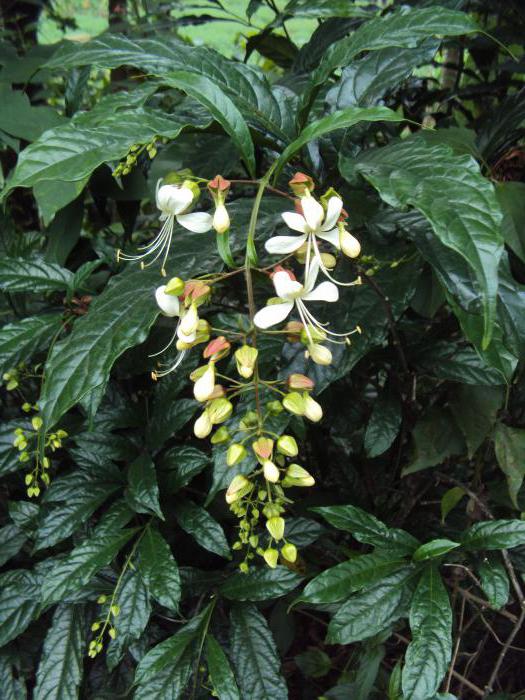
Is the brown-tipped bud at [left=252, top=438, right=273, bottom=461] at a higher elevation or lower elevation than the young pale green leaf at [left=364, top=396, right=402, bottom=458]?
higher

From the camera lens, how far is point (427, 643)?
84 cm

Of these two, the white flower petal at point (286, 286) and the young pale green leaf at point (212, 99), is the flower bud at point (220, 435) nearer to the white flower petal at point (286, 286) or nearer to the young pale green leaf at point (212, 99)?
the white flower petal at point (286, 286)

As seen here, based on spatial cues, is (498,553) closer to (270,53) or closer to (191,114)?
(191,114)

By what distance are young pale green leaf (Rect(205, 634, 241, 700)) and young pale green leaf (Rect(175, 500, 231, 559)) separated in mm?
136

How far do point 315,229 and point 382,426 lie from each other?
0.47 m

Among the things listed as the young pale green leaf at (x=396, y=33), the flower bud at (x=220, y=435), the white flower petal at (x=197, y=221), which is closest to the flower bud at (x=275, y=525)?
the flower bud at (x=220, y=435)

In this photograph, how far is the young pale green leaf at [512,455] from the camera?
3.23ft

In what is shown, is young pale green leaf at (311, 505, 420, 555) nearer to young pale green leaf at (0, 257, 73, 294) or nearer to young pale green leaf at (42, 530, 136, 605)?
young pale green leaf at (42, 530, 136, 605)

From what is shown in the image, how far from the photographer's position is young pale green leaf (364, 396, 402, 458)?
107 cm

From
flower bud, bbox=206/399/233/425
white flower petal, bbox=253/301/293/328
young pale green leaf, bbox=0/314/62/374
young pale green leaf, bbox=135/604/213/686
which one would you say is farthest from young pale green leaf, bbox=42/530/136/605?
white flower petal, bbox=253/301/293/328

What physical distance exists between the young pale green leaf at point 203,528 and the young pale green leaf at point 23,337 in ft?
1.12

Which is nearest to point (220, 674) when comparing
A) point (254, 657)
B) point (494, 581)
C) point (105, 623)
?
point (254, 657)

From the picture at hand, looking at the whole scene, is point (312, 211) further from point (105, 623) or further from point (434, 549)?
point (105, 623)

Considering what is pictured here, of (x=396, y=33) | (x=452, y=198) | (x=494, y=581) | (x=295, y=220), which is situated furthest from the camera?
(x=494, y=581)
